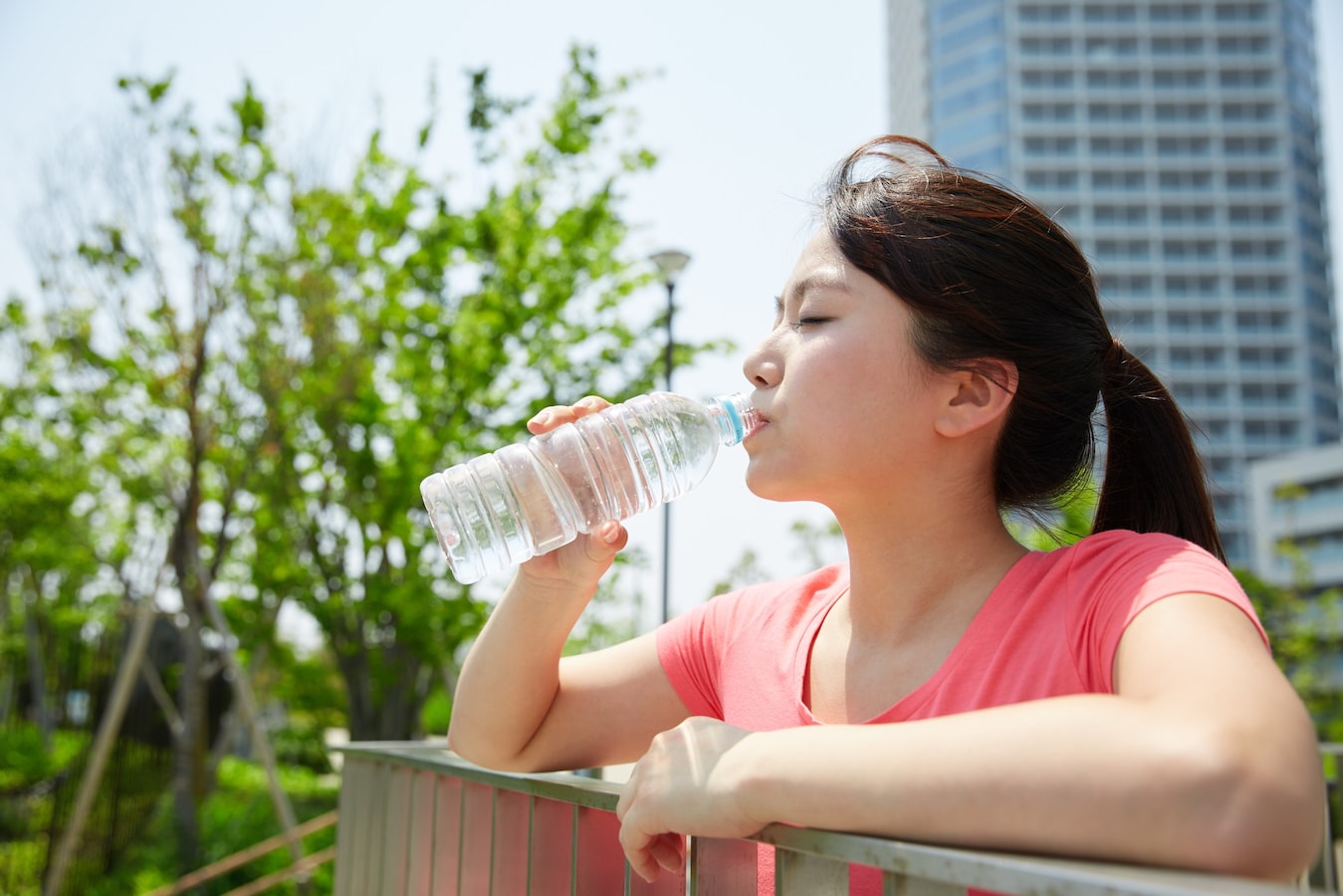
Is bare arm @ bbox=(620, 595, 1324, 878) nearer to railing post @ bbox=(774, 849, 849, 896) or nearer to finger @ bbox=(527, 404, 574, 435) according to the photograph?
railing post @ bbox=(774, 849, 849, 896)

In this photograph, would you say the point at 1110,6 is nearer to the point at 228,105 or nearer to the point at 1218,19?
the point at 1218,19

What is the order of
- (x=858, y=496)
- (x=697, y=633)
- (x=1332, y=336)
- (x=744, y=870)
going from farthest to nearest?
1. (x=1332, y=336)
2. (x=697, y=633)
3. (x=858, y=496)
4. (x=744, y=870)

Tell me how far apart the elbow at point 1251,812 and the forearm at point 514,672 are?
3.72 ft

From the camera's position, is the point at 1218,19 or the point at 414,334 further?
the point at 1218,19

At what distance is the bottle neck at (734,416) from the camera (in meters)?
1.60

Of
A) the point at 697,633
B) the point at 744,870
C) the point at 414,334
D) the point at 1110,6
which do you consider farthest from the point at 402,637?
the point at 1110,6

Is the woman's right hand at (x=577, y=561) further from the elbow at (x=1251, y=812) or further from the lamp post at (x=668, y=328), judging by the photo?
the lamp post at (x=668, y=328)

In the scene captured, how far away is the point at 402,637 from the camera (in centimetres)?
852

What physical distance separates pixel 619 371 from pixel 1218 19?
7496 cm

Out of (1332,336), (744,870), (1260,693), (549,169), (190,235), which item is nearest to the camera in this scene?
(1260,693)

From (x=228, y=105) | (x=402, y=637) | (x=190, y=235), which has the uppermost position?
(x=228, y=105)

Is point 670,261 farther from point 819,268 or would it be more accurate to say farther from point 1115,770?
point 1115,770

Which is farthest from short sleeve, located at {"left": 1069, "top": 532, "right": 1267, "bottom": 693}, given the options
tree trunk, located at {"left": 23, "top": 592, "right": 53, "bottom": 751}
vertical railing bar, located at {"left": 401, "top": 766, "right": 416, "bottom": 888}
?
tree trunk, located at {"left": 23, "top": 592, "right": 53, "bottom": 751}

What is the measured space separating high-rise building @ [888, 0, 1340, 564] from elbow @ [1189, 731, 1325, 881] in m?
69.2
